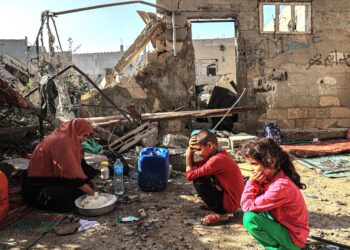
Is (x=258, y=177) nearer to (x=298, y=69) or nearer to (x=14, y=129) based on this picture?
(x=14, y=129)

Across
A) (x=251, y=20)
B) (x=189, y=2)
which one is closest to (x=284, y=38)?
(x=251, y=20)

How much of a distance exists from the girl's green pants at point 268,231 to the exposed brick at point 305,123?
21.5ft

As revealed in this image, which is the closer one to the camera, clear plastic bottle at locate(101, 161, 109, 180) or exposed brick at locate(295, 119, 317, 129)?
clear plastic bottle at locate(101, 161, 109, 180)

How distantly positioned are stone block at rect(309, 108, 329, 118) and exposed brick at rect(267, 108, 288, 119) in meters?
0.68

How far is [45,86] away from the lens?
5156 mm

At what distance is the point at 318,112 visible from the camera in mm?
8688

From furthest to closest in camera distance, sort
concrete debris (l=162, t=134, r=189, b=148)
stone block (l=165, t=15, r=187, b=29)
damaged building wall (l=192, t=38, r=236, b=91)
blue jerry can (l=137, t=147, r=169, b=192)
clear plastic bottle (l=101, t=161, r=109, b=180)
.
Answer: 1. damaged building wall (l=192, t=38, r=236, b=91)
2. stone block (l=165, t=15, r=187, b=29)
3. concrete debris (l=162, t=134, r=189, b=148)
4. clear plastic bottle (l=101, t=161, r=109, b=180)
5. blue jerry can (l=137, t=147, r=169, b=192)

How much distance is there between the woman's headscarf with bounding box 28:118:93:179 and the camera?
3.79m

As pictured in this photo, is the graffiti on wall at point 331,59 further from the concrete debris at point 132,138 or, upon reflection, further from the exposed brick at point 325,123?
the concrete debris at point 132,138

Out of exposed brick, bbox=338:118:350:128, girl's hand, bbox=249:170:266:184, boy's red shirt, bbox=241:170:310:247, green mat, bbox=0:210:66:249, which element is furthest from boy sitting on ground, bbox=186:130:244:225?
exposed brick, bbox=338:118:350:128

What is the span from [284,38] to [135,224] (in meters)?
6.82

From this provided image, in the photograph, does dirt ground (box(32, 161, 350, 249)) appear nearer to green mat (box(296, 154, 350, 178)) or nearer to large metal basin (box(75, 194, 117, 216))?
large metal basin (box(75, 194, 117, 216))

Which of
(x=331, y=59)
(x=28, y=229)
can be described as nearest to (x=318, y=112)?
(x=331, y=59)

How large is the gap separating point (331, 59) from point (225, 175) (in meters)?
6.67
